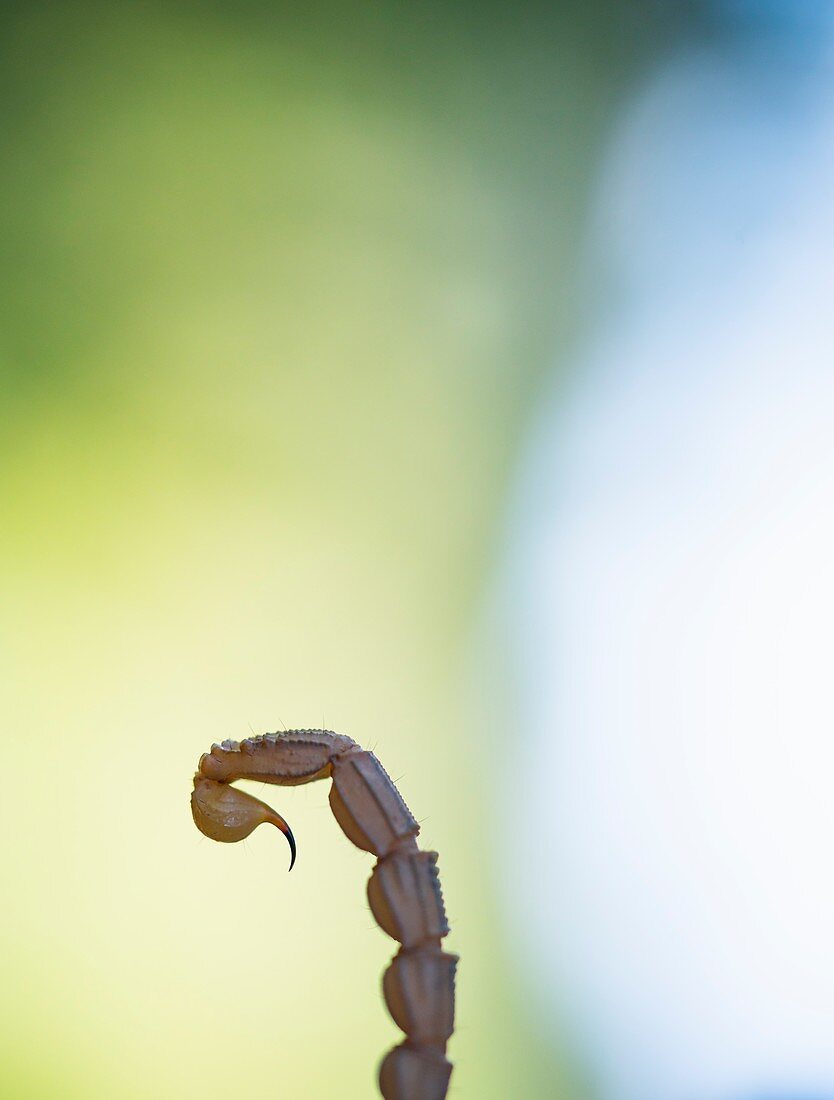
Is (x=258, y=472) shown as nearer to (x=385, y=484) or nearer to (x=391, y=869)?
(x=385, y=484)

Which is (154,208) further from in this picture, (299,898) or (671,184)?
(299,898)

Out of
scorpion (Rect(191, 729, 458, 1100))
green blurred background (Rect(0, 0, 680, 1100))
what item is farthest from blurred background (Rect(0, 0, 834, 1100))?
scorpion (Rect(191, 729, 458, 1100))

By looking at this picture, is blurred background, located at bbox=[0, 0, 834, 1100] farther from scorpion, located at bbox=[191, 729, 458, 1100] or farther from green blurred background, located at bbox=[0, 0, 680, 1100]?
scorpion, located at bbox=[191, 729, 458, 1100]

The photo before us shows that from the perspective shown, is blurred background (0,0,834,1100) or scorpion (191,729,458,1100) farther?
blurred background (0,0,834,1100)

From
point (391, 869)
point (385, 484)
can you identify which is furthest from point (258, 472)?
point (391, 869)

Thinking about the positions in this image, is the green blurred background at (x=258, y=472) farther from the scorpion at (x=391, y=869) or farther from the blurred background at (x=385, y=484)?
the scorpion at (x=391, y=869)

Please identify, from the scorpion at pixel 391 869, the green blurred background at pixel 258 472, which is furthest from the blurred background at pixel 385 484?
the scorpion at pixel 391 869

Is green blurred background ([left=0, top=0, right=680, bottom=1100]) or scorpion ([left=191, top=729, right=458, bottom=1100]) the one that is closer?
scorpion ([left=191, top=729, right=458, bottom=1100])
